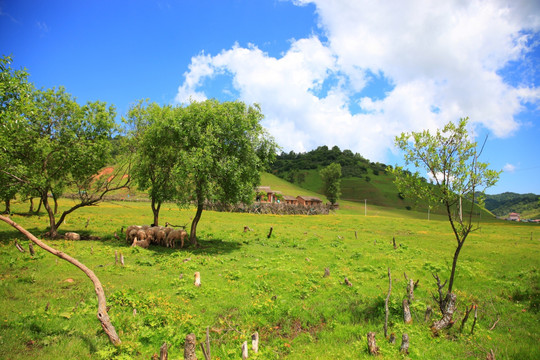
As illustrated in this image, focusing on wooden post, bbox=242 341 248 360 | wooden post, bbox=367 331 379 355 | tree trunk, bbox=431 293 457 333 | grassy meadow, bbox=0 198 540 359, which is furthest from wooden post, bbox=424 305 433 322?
wooden post, bbox=242 341 248 360

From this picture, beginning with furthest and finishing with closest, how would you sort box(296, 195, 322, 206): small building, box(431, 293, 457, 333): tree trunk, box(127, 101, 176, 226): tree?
1. box(296, 195, 322, 206): small building
2. box(127, 101, 176, 226): tree
3. box(431, 293, 457, 333): tree trunk

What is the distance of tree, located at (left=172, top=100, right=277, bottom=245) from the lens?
80.4 feet

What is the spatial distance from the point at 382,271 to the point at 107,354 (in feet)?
55.5

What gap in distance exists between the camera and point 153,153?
97.2 feet

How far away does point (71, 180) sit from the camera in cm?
2744

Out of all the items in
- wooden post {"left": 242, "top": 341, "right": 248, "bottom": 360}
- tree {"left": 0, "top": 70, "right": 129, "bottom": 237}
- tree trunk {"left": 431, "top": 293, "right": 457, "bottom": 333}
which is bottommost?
wooden post {"left": 242, "top": 341, "right": 248, "bottom": 360}

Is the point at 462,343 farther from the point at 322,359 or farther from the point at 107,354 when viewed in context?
the point at 107,354

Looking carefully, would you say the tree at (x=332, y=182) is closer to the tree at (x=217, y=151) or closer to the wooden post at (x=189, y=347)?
the tree at (x=217, y=151)

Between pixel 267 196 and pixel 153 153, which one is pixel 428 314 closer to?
pixel 153 153

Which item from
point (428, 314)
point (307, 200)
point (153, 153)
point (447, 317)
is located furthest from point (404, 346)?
point (307, 200)

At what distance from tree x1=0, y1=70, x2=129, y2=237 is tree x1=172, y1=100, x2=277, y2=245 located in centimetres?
736

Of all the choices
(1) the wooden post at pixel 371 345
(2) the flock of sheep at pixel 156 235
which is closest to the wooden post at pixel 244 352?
(1) the wooden post at pixel 371 345

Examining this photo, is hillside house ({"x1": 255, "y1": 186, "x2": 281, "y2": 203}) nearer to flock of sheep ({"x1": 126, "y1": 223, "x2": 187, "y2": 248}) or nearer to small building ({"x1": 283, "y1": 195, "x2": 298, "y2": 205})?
small building ({"x1": 283, "y1": 195, "x2": 298, "y2": 205})

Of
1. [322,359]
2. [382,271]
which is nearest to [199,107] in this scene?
[382,271]
